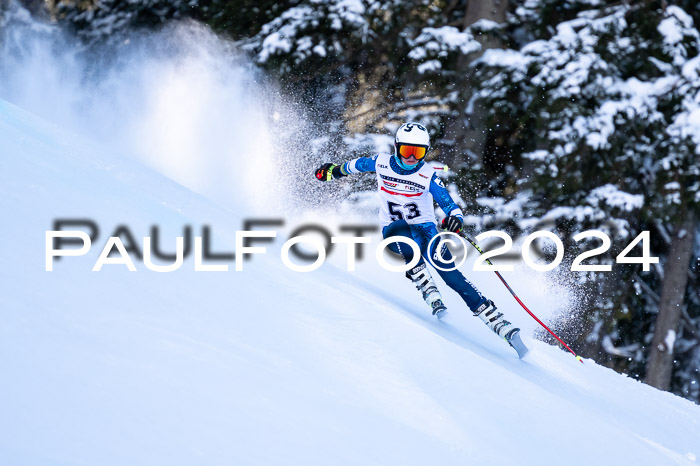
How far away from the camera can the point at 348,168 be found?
636 cm

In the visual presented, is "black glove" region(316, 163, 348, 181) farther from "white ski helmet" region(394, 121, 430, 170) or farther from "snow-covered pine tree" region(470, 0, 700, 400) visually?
"snow-covered pine tree" region(470, 0, 700, 400)

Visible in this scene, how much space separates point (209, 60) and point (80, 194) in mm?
10295

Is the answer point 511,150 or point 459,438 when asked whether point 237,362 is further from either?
point 511,150

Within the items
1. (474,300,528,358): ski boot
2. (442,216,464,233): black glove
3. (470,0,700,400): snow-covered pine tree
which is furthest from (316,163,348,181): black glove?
(470,0,700,400): snow-covered pine tree

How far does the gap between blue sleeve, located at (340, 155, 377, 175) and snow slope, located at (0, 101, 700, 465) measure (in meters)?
1.00

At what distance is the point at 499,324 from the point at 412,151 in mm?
1423

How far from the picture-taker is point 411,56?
12195 mm

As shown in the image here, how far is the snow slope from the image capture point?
236 centimetres

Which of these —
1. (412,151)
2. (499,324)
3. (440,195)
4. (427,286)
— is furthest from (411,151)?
(499,324)

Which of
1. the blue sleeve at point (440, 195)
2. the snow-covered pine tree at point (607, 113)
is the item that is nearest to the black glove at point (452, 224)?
the blue sleeve at point (440, 195)

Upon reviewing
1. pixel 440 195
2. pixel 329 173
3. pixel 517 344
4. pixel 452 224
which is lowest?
pixel 517 344

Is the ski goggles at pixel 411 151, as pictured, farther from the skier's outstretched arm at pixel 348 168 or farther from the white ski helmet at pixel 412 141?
the skier's outstretched arm at pixel 348 168

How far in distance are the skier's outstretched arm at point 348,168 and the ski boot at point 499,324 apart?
1.38 meters

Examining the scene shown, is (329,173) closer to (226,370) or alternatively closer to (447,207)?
(447,207)
